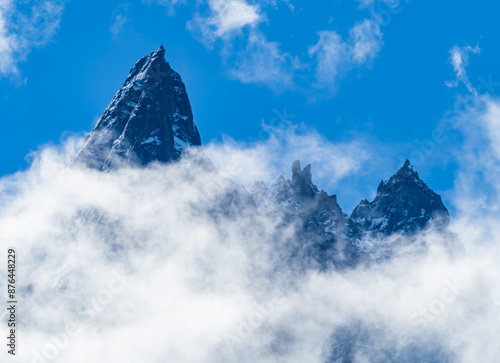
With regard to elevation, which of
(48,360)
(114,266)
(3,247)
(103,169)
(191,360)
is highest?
(103,169)

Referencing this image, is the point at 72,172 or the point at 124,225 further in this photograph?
the point at 72,172

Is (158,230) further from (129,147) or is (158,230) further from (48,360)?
(48,360)

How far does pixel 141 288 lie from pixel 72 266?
16.9 metres

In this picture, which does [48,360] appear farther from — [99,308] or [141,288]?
[141,288]

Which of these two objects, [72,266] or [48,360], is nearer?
[48,360]

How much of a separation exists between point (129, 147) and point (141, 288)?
126ft

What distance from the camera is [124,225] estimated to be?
602 ft

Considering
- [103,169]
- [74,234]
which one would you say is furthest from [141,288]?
[103,169]

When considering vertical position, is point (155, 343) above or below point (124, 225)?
below

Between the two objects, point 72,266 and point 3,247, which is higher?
point 3,247

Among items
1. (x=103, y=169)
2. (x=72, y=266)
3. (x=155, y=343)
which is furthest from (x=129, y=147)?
(x=155, y=343)

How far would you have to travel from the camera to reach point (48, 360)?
532 feet

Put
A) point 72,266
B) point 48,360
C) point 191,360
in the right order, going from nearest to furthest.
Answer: point 48,360 → point 72,266 → point 191,360

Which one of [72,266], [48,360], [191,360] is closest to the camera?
[48,360]
